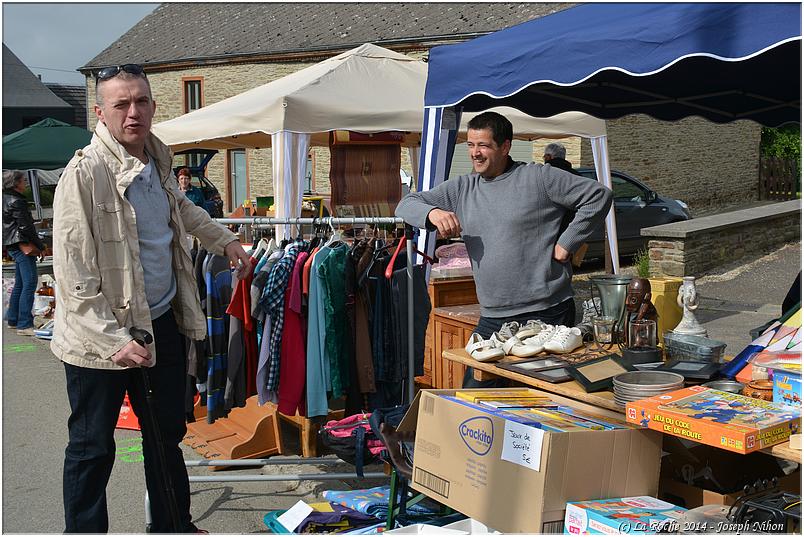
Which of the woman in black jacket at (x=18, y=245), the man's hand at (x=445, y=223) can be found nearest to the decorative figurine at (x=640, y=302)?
the man's hand at (x=445, y=223)

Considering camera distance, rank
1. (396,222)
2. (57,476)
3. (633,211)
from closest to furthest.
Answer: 1. (396,222)
2. (57,476)
3. (633,211)

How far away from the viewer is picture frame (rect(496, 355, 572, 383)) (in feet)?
11.0

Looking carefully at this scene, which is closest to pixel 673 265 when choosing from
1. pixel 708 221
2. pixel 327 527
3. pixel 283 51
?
pixel 708 221

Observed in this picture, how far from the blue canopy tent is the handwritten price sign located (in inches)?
69.3

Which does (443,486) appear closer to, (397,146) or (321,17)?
(397,146)

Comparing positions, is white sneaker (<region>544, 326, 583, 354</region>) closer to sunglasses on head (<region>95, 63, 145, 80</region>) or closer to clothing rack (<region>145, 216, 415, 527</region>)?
clothing rack (<region>145, 216, 415, 527</region>)

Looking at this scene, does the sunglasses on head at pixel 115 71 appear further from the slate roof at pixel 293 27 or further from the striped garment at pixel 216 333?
the slate roof at pixel 293 27

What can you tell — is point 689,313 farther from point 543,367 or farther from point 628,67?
point 628,67

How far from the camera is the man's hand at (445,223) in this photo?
3834 mm

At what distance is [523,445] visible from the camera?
2.87 metres

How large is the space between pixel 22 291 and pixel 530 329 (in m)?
8.05

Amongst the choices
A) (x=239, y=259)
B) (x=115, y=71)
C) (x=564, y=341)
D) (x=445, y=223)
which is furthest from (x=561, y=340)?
(x=115, y=71)

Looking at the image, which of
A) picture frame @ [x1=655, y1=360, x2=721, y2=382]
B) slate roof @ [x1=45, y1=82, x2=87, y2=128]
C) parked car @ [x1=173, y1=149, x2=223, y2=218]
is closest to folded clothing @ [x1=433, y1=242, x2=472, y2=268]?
picture frame @ [x1=655, y1=360, x2=721, y2=382]

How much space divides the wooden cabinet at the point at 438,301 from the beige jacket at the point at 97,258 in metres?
3.04
